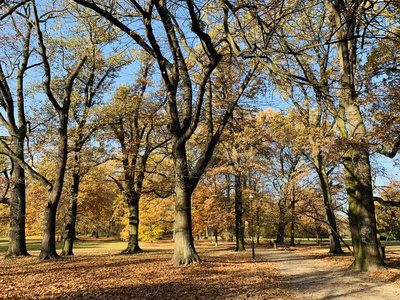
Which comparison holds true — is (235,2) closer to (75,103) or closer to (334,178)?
(75,103)

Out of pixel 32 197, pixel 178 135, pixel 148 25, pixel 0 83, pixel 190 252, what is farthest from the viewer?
pixel 32 197

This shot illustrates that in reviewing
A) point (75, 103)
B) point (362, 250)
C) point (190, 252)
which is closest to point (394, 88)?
point (362, 250)

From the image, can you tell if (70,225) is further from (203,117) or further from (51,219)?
(203,117)

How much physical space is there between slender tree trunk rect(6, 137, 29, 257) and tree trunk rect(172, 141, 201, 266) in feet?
29.1

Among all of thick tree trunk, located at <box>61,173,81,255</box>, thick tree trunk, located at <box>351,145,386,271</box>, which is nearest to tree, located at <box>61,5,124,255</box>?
thick tree trunk, located at <box>61,173,81,255</box>

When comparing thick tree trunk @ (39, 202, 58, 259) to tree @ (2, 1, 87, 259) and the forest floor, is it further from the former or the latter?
the forest floor

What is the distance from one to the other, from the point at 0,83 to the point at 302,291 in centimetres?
1542

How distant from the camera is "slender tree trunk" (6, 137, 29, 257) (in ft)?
45.9

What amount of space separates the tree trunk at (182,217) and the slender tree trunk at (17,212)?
29.1ft

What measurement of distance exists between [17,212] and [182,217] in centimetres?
956

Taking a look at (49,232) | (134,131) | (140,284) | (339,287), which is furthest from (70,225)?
(339,287)

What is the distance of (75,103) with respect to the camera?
57.7ft

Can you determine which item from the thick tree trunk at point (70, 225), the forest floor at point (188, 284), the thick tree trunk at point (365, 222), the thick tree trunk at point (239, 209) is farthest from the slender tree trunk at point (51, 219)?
the thick tree trunk at point (365, 222)

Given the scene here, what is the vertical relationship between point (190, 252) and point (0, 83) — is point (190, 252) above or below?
below
